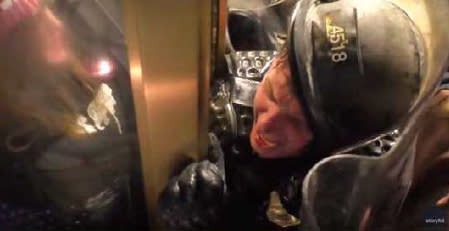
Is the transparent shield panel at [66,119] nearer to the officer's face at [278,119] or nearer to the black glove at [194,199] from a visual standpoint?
the black glove at [194,199]

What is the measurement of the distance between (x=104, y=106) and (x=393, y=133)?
16.0 inches

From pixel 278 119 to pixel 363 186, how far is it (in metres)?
0.18

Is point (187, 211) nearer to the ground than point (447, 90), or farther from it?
nearer to the ground

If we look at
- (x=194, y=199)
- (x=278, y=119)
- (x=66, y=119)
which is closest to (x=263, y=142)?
(x=278, y=119)

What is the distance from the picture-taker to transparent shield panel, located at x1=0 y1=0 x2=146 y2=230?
0.77 metres

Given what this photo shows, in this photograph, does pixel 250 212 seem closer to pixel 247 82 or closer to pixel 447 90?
Answer: pixel 247 82

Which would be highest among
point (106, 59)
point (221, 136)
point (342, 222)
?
point (106, 59)

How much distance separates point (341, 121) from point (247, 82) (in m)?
0.15

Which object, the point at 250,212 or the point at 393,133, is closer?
the point at 393,133

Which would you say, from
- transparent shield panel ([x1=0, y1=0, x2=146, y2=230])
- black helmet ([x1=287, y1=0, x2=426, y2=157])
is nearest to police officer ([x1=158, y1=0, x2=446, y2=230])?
black helmet ([x1=287, y1=0, x2=426, y2=157])

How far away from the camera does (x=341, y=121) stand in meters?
0.73

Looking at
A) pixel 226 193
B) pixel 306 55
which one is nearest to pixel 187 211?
pixel 226 193

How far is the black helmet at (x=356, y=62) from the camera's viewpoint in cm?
68

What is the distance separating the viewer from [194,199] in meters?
0.85
